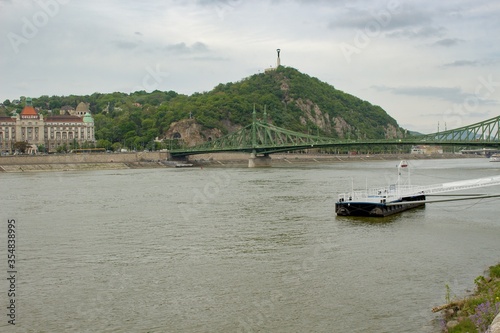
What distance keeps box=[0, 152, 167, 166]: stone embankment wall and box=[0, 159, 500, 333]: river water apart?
52419 mm

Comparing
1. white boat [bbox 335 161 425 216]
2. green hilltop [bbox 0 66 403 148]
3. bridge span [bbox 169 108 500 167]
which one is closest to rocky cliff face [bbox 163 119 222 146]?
green hilltop [bbox 0 66 403 148]

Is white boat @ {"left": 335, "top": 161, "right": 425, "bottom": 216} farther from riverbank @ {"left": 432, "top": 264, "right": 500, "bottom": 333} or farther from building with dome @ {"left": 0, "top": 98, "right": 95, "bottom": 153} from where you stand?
building with dome @ {"left": 0, "top": 98, "right": 95, "bottom": 153}

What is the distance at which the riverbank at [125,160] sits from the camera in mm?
81394

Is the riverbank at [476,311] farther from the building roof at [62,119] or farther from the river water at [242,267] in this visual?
the building roof at [62,119]

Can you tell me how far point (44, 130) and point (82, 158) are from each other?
125 feet

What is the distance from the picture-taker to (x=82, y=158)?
9169cm

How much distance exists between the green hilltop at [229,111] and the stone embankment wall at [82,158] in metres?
21.8

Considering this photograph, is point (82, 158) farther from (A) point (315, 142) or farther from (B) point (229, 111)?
(B) point (229, 111)

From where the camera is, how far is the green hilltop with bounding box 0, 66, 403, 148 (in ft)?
454

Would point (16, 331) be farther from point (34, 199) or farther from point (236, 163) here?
point (236, 163)

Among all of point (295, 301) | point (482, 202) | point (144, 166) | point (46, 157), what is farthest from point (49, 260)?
point (144, 166)

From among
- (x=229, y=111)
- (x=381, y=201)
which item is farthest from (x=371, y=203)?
(x=229, y=111)

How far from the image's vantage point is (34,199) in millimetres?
38781

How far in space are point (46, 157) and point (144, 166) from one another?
17599 mm
